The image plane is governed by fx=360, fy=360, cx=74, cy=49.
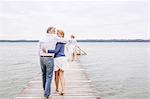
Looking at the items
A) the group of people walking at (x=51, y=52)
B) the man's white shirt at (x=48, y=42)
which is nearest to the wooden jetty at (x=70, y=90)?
the group of people walking at (x=51, y=52)

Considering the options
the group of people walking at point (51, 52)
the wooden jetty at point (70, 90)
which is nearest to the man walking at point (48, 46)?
the group of people walking at point (51, 52)

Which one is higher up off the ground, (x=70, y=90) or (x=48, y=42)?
(x=48, y=42)

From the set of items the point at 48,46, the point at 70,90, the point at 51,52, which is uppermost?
the point at 48,46

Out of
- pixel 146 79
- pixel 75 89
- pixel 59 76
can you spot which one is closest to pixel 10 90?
pixel 75 89

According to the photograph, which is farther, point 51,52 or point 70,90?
point 70,90

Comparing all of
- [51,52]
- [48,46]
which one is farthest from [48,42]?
[51,52]

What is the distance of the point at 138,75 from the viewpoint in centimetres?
2158

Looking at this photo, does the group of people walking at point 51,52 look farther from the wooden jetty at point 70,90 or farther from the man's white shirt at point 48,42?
the wooden jetty at point 70,90

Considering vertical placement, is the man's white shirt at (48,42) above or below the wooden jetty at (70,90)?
above

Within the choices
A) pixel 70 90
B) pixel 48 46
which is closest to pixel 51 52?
pixel 48 46

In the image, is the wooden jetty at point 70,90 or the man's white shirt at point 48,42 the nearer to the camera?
the man's white shirt at point 48,42

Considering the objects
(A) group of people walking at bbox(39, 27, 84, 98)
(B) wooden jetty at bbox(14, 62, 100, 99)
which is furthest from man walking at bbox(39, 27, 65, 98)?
(B) wooden jetty at bbox(14, 62, 100, 99)

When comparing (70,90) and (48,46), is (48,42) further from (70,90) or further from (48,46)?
(70,90)

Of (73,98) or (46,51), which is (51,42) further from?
(73,98)
